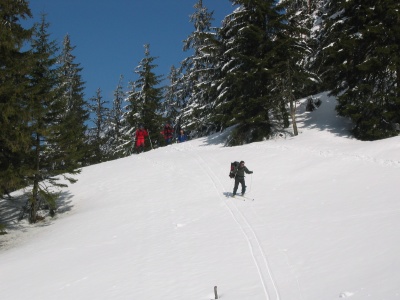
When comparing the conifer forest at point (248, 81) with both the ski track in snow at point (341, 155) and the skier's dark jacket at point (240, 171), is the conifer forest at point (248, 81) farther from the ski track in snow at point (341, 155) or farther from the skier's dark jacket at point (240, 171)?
the skier's dark jacket at point (240, 171)

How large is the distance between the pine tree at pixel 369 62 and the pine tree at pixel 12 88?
16322 mm

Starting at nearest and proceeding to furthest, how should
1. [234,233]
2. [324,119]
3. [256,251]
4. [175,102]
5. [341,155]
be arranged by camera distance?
[256,251]
[234,233]
[341,155]
[324,119]
[175,102]

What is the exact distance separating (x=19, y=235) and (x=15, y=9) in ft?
32.5

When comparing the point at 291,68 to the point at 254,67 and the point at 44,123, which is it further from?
the point at 44,123

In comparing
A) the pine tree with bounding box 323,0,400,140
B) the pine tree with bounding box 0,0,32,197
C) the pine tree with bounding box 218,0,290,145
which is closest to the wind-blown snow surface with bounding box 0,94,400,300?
the pine tree with bounding box 323,0,400,140

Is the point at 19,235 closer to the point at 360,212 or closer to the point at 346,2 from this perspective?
the point at 360,212

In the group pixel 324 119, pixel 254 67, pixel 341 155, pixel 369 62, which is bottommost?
pixel 341 155

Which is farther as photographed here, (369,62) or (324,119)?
(324,119)

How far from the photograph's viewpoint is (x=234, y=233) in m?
11.0

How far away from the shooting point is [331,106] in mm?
26094

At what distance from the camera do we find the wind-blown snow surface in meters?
7.46

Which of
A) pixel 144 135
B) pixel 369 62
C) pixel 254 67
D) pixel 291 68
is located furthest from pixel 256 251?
pixel 144 135

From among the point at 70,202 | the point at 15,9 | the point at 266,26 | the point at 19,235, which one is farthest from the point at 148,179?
the point at 266,26

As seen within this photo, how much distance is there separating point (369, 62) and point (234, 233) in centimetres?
1352
